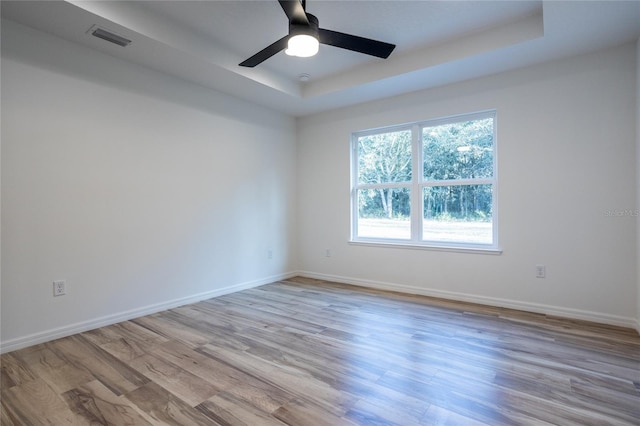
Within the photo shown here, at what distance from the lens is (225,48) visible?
321cm

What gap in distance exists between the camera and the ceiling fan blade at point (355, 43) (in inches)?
87.9

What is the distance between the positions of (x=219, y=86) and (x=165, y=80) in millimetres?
575

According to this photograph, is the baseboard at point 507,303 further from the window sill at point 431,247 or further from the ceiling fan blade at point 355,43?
the ceiling fan blade at point 355,43

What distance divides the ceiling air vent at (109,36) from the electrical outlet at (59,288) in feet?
6.58

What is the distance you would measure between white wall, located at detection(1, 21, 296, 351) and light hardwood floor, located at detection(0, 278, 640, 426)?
371 mm

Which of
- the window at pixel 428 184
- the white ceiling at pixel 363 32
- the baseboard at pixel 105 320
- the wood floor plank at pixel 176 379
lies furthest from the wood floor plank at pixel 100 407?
the window at pixel 428 184

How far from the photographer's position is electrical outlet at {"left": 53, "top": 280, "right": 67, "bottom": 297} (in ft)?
8.66

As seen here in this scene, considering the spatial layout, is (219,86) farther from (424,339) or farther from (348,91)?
(424,339)

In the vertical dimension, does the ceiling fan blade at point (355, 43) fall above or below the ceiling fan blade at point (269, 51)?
below

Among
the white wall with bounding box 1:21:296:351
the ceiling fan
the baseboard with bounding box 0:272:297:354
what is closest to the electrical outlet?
the white wall with bounding box 1:21:296:351

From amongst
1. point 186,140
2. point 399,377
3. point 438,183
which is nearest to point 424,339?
point 399,377

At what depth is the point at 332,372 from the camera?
Answer: 207 cm

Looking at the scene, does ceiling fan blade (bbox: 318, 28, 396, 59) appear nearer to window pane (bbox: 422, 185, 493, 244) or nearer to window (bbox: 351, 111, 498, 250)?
window (bbox: 351, 111, 498, 250)

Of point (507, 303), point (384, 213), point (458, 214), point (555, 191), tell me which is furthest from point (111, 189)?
point (555, 191)
